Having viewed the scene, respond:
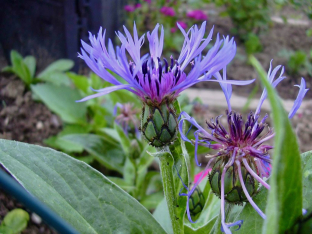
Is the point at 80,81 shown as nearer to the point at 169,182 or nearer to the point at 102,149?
the point at 102,149

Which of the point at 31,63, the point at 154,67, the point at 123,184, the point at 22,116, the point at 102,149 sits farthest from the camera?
the point at 31,63

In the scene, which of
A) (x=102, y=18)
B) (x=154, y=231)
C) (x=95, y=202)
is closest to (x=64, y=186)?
(x=95, y=202)

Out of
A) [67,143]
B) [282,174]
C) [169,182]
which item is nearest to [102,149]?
[67,143]

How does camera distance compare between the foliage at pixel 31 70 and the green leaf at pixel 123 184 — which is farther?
the foliage at pixel 31 70

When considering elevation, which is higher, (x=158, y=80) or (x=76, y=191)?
(x=158, y=80)


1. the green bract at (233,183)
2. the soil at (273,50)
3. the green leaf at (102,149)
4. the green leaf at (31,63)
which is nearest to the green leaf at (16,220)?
the green bract at (233,183)

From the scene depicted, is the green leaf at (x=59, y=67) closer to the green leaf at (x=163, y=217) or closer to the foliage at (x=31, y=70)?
the foliage at (x=31, y=70)
